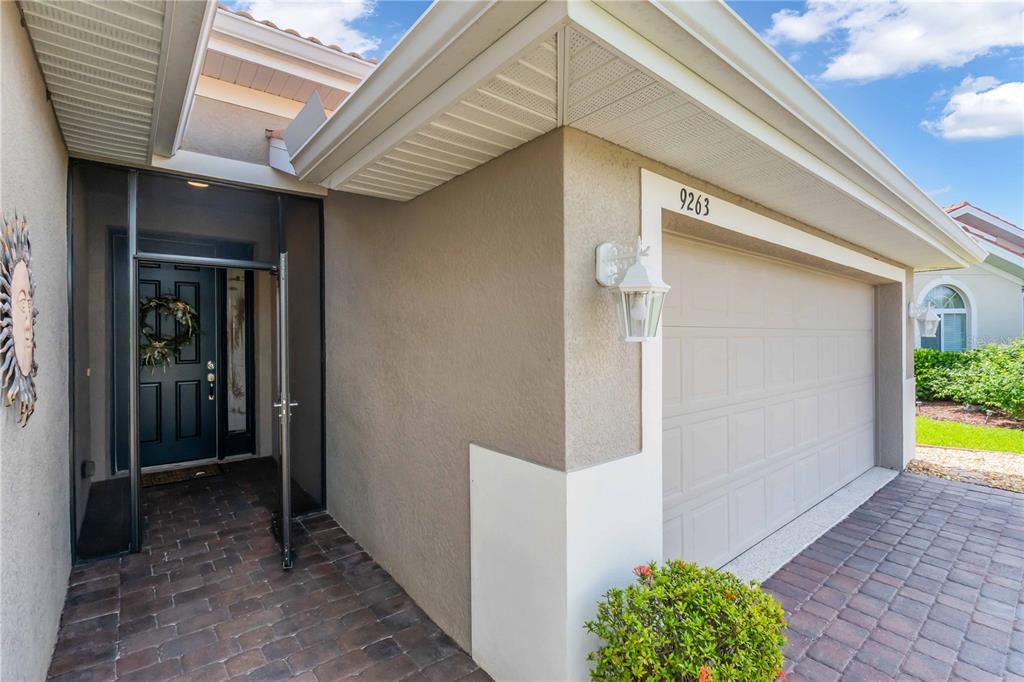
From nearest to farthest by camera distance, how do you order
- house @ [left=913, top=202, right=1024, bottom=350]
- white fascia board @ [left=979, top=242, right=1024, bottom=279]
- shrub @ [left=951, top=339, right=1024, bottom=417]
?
shrub @ [left=951, top=339, right=1024, bottom=417] → white fascia board @ [left=979, top=242, right=1024, bottom=279] → house @ [left=913, top=202, right=1024, bottom=350]

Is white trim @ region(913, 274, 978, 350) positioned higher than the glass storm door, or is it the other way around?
white trim @ region(913, 274, 978, 350)

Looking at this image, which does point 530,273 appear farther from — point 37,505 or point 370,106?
point 37,505

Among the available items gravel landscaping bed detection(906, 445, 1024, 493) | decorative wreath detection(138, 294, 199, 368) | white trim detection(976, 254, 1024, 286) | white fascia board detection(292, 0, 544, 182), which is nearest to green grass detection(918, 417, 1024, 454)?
gravel landscaping bed detection(906, 445, 1024, 493)

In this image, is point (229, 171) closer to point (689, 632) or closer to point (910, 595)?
point (689, 632)

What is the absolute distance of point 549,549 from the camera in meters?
2.18

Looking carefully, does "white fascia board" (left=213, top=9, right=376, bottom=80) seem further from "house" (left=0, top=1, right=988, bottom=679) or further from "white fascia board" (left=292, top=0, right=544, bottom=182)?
"white fascia board" (left=292, top=0, right=544, bottom=182)

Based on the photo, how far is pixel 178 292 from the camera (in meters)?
6.02

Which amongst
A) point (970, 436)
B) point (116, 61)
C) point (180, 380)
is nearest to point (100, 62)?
point (116, 61)

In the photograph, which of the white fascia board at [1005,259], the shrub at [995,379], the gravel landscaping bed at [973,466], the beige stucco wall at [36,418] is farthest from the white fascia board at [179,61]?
the white fascia board at [1005,259]

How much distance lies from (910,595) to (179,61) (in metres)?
5.32

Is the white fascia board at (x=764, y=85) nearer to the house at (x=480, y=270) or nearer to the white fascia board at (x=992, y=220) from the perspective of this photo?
the house at (x=480, y=270)

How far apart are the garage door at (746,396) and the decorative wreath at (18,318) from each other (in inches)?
124

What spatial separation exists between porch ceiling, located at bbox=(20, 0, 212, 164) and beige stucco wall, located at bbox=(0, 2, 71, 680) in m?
0.09

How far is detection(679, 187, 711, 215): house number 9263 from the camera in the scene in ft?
8.96
